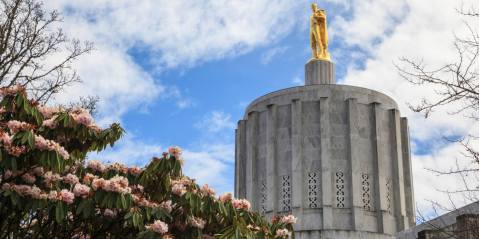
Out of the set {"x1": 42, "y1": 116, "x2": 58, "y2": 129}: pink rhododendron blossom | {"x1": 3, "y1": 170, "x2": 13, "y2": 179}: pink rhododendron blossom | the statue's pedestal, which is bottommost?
{"x1": 3, "y1": 170, "x2": 13, "y2": 179}: pink rhododendron blossom

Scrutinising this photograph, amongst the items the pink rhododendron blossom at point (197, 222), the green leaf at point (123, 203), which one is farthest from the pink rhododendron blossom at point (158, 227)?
the pink rhododendron blossom at point (197, 222)

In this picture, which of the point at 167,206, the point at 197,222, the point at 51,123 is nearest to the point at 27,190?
the point at 51,123

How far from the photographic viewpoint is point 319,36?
3647cm

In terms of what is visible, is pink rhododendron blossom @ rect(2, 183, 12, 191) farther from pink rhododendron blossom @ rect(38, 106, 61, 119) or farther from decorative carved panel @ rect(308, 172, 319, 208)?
decorative carved panel @ rect(308, 172, 319, 208)

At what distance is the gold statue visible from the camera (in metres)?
36.4

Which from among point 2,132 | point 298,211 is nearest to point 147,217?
point 2,132

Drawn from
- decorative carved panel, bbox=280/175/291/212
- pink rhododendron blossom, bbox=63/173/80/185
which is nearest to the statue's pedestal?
decorative carved panel, bbox=280/175/291/212

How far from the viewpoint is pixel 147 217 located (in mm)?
10914

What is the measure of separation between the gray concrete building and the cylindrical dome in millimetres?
44

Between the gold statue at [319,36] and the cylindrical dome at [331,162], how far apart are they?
3.50 metres

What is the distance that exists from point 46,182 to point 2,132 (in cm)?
104

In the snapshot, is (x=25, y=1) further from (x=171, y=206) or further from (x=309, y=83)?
(x=309, y=83)

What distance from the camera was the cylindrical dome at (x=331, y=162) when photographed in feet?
102

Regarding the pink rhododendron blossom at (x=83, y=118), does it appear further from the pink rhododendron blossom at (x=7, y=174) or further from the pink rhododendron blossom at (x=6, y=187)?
the pink rhododendron blossom at (x=6, y=187)
